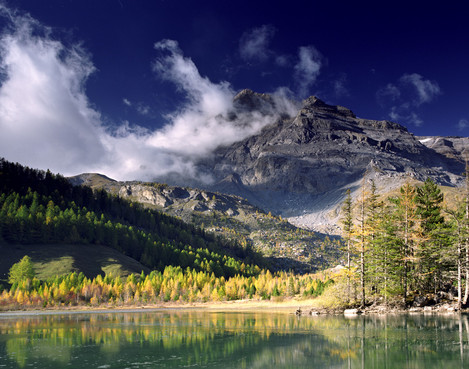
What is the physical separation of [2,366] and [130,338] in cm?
1687

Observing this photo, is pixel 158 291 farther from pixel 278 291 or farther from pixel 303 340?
pixel 303 340

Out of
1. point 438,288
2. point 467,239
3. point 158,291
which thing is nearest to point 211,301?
point 158,291

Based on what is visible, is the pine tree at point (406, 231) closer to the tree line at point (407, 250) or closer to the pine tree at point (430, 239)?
the tree line at point (407, 250)

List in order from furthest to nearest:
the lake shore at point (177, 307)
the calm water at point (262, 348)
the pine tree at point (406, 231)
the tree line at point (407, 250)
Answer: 1. the lake shore at point (177, 307)
2. the pine tree at point (406, 231)
3. the tree line at point (407, 250)
4. the calm water at point (262, 348)

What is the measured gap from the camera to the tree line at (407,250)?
62125mm

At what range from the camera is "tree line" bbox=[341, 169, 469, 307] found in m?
62.1

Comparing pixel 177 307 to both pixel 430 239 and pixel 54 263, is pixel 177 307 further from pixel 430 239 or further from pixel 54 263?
pixel 430 239

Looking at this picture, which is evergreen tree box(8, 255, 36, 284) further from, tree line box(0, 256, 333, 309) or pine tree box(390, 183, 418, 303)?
pine tree box(390, 183, 418, 303)

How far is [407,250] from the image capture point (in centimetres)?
6681

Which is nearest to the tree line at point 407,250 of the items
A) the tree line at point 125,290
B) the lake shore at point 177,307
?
the lake shore at point 177,307

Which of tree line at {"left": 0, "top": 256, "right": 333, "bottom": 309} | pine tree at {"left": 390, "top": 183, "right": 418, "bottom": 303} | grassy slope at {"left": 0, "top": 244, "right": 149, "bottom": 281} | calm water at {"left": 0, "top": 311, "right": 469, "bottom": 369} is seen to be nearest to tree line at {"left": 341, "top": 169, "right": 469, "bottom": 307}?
pine tree at {"left": 390, "top": 183, "right": 418, "bottom": 303}

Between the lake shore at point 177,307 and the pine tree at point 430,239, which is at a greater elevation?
the pine tree at point 430,239

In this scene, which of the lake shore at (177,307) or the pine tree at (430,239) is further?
the lake shore at (177,307)

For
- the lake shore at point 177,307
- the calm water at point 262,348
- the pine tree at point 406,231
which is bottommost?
Result: the lake shore at point 177,307
